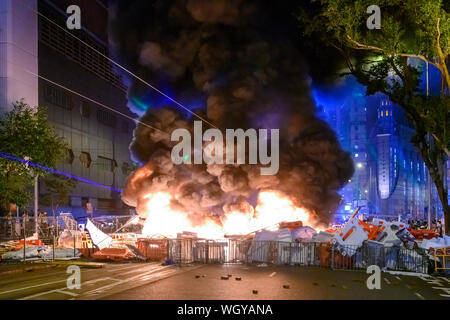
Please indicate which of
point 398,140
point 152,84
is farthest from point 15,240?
point 398,140

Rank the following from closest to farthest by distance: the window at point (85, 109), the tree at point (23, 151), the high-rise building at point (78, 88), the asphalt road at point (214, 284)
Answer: the asphalt road at point (214, 284) < the tree at point (23, 151) < the high-rise building at point (78, 88) < the window at point (85, 109)

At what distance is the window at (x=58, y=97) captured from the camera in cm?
4085

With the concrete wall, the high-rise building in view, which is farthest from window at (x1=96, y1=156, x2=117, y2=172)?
the concrete wall

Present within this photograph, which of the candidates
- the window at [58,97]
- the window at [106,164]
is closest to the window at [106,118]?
the window at [106,164]

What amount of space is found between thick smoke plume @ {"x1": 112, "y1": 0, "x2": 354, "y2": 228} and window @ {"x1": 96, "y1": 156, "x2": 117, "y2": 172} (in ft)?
77.0

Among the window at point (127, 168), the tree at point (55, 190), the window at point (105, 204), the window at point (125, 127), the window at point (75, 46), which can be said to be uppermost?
the window at point (75, 46)

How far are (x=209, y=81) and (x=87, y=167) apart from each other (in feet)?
83.5

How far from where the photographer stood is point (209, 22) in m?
27.4

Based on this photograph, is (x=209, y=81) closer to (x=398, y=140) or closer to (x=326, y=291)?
(x=326, y=291)

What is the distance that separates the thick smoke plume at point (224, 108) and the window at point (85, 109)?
19658 mm

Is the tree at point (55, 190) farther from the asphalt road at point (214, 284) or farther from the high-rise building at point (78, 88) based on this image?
the asphalt road at point (214, 284)

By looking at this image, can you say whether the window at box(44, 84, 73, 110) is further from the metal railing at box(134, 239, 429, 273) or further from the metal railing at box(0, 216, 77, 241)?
the metal railing at box(134, 239, 429, 273)

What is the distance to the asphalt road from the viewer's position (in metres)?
11.1

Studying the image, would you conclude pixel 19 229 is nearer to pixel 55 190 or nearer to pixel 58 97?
pixel 55 190
